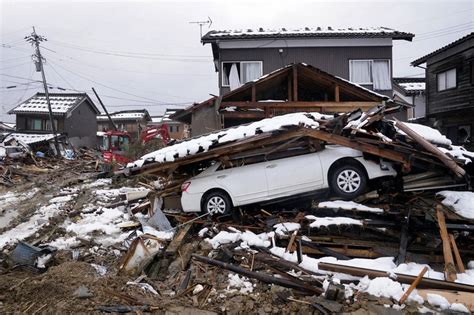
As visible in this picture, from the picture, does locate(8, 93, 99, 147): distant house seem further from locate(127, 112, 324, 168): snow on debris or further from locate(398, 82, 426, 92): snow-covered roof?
locate(398, 82, 426, 92): snow-covered roof

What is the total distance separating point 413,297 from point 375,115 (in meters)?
4.30

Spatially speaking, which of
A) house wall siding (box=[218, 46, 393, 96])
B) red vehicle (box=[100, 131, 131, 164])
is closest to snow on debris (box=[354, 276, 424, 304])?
house wall siding (box=[218, 46, 393, 96])

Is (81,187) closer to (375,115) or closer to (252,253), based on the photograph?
(252,253)

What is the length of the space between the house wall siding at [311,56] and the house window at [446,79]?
4515mm

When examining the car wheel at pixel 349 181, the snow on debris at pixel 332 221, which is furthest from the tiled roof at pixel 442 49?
the snow on debris at pixel 332 221

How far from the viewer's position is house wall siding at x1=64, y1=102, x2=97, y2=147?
116 ft

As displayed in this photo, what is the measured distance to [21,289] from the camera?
17.0ft

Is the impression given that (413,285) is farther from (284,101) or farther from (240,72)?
(240,72)

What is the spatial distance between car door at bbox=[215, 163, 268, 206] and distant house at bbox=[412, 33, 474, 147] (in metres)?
14.7

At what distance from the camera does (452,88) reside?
17.9m

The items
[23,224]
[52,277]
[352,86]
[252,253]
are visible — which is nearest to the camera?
[52,277]

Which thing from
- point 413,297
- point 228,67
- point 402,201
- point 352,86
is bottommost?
point 413,297

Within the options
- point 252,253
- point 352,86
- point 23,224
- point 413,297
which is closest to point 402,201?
point 413,297

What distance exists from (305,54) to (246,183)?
11.3m
